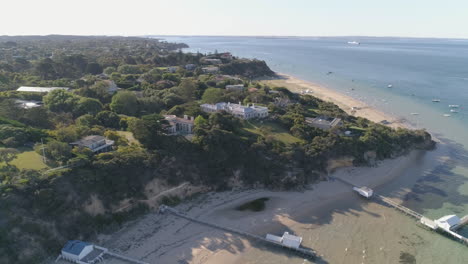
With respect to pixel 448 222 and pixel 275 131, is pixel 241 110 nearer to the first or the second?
pixel 275 131

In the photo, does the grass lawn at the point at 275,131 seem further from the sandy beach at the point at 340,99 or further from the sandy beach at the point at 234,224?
the sandy beach at the point at 340,99

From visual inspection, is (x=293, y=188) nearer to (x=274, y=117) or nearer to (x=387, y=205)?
(x=387, y=205)

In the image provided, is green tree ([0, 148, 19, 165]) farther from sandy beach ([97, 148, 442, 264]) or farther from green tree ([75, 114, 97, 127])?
green tree ([75, 114, 97, 127])

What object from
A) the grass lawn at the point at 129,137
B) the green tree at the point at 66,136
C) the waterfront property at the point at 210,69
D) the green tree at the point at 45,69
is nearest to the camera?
the green tree at the point at 66,136

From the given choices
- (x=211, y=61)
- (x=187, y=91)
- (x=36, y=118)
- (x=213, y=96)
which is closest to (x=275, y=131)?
(x=213, y=96)

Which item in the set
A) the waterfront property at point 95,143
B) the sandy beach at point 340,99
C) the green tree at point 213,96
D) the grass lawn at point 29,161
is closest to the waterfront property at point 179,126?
the waterfront property at point 95,143
